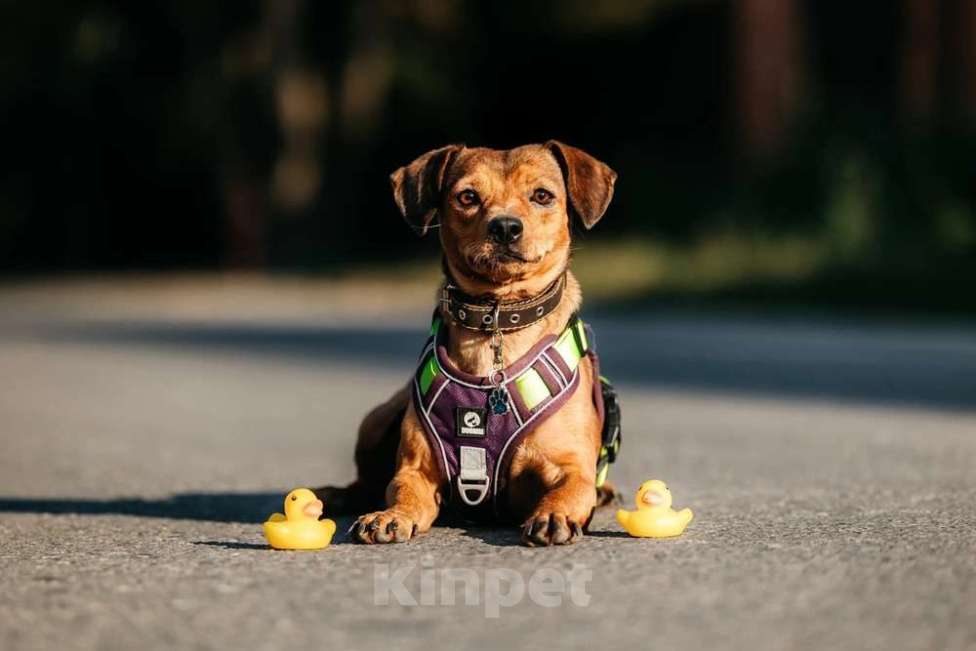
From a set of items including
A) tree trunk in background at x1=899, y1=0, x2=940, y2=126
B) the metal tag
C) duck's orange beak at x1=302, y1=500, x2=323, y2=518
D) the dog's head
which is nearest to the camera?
duck's orange beak at x1=302, y1=500, x2=323, y2=518

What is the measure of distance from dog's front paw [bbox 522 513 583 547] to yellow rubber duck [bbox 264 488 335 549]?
2.16 feet

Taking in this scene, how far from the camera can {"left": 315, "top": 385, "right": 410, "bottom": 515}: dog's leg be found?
5.71m

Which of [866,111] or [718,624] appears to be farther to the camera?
[866,111]

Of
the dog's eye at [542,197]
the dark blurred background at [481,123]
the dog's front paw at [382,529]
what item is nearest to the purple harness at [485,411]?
the dog's front paw at [382,529]

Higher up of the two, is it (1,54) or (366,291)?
(1,54)

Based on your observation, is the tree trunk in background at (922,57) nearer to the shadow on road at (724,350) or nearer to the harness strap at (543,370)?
the shadow on road at (724,350)

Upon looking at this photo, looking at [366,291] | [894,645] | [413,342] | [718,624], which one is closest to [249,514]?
[718,624]

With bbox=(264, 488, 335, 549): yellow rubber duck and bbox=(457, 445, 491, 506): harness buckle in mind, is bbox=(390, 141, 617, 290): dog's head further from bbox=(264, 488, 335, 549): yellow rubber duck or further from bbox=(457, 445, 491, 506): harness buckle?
bbox=(264, 488, 335, 549): yellow rubber duck

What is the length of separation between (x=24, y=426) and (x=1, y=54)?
25279 millimetres

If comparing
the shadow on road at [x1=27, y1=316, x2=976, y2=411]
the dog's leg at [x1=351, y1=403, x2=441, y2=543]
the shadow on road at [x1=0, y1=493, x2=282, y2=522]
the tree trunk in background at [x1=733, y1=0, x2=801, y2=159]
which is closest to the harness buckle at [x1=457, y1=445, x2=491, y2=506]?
the dog's leg at [x1=351, y1=403, x2=441, y2=543]

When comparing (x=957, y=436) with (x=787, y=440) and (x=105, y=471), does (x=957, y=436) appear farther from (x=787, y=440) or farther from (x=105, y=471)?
(x=105, y=471)

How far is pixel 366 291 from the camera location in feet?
79.3

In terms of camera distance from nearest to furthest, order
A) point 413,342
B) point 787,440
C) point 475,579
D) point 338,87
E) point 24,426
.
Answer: point 475,579 < point 787,440 < point 24,426 < point 413,342 < point 338,87

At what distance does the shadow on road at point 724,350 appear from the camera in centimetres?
1159
